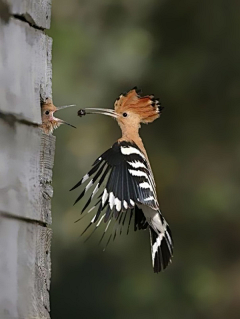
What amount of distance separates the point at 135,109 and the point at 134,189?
0.34 meters

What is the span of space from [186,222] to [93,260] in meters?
0.90

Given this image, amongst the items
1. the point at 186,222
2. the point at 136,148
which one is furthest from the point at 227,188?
the point at 136,148

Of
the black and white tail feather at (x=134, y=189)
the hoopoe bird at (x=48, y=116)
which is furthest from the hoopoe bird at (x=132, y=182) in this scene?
the hoopoe bird at (x=48, y=116)

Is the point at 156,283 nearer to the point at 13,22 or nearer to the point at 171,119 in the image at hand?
the point at 171,119

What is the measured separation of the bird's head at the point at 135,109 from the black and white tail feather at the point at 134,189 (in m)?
0.10

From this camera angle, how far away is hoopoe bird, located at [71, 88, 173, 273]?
2.76 m

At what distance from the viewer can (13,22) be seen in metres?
2.05

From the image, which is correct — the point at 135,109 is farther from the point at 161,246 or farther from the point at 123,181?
the point at 161,246

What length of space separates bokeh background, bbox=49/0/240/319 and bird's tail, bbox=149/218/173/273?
4.25 metres

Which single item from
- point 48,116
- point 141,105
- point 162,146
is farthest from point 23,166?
point 162,146

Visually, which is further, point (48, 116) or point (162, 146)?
point (162, 146)

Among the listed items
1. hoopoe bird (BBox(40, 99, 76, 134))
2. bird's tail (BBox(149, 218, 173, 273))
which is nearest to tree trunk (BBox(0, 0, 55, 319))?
hoopoe bird (BBox(40, 99, 76, 134))

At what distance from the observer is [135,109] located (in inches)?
121

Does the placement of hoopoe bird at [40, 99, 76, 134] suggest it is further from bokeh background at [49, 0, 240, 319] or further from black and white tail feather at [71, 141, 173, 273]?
bokeh background at [49, 0, 240, 319]
